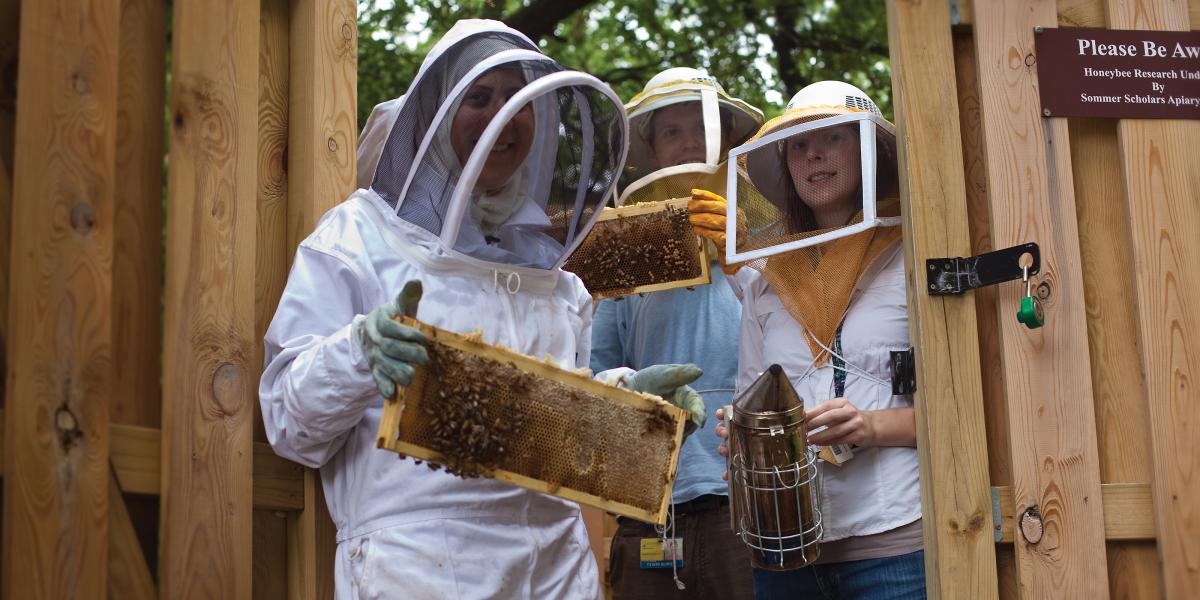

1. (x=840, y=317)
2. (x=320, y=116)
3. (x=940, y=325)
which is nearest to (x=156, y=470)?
(x=320, y=116)

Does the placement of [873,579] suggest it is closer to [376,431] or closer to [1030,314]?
[1030,314]

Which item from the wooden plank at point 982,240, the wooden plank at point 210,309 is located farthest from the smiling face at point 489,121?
the wooden plank at point 982,240

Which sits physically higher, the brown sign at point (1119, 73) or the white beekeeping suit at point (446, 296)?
the brown sign at point (1119, 73)

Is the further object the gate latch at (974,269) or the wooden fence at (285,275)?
the gate latch at (974,269)

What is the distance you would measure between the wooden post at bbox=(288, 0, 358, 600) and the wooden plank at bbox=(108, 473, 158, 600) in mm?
545

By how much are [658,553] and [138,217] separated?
238 centimetres

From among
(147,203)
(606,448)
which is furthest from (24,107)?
(606,448)

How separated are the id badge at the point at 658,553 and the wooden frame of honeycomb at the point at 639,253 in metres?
1.01

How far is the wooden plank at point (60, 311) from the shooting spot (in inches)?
112

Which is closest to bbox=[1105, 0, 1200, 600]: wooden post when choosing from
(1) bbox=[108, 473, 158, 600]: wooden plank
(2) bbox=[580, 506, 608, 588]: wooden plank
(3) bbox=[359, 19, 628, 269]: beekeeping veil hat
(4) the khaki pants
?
(4) the khaki pants

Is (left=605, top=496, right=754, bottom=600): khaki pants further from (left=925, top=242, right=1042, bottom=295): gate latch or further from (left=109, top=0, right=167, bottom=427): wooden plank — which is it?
(left=109, top=0, right=167, bottom=427): wooden plank

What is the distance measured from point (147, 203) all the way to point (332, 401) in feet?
3.25

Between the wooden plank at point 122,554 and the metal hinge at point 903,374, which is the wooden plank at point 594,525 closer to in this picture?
the metal hinge at point 903,374

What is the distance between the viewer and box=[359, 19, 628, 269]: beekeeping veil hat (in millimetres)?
3396
